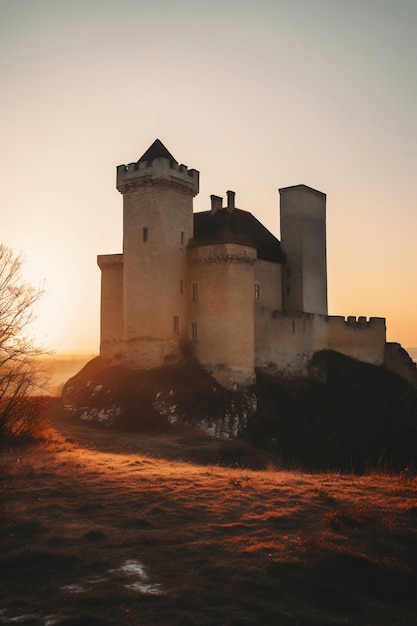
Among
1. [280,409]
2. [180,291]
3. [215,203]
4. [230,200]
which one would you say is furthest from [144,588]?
[230,200]

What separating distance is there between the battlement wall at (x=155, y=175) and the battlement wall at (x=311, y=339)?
1069cm

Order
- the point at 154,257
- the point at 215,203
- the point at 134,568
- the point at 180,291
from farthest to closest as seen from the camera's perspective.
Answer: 1. the point at 215,203
2. the point at 180,291
3. the point at 154,257
4. the point at 134,568

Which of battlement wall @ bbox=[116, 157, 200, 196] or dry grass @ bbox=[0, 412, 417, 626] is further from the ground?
battlement wall @ bbox=[116, 157, 200, 196]

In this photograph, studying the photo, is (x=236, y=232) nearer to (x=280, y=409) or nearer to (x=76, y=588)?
(x=280, y=409)

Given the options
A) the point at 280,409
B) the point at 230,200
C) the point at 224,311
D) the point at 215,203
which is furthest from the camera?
the point at 230,200

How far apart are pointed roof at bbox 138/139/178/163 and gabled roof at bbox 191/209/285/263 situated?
532cm

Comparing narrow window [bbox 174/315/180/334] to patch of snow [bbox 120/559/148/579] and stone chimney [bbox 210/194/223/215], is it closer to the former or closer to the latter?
stone chimney [bbox 210/194/223/215]

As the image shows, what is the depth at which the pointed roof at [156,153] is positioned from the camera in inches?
1469

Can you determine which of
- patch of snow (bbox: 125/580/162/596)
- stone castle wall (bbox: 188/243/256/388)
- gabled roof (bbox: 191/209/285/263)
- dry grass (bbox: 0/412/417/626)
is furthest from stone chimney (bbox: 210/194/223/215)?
patch of snow (bbox: 125/580/162/596)

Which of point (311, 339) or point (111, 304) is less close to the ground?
point (111, 304)

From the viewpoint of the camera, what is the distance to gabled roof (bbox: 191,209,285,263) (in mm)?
37450

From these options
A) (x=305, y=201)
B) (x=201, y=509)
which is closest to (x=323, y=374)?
(x=305, y=201)

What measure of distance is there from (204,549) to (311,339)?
113 feet

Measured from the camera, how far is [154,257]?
118 feet
